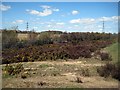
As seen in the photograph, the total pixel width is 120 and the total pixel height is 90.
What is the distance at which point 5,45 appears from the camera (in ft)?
105

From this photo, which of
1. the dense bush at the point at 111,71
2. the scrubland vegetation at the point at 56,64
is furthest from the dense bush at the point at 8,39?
the dense bush at the point at 111,71

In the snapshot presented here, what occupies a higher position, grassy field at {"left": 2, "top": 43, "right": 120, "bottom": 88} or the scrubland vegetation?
the scrubland vegetation

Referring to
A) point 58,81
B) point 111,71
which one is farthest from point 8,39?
point 58,81

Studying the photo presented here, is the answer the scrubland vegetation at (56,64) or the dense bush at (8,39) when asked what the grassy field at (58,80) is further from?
the dense bush at (8,39)

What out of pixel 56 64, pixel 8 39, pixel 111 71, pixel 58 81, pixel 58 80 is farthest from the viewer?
pixel 8 39

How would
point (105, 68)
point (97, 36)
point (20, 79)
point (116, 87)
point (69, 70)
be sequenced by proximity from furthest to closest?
point (97, 36) → point (69, 70) → point (105, 68) → point (20, 79) → point (116, 87)

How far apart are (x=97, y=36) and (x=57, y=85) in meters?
38.1

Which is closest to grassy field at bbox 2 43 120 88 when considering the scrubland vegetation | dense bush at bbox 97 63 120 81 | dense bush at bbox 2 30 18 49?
the scrubland vegetation

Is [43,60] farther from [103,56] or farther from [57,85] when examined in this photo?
[57,85]

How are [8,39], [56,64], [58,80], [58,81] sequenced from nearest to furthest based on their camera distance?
[58,81] → [58,80] → [56,64] → [8,39]

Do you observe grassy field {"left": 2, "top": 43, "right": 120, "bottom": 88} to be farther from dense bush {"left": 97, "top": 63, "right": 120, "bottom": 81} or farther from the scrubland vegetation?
dense bush {"left": 97, "top": 63, "right": 120, "bottom": 81}

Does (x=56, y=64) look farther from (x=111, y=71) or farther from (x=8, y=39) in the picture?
(x=8, y=39)

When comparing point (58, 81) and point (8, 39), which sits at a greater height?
point (8, 39)

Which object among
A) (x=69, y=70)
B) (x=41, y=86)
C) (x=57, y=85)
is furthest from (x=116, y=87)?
(x=69, y=70)
